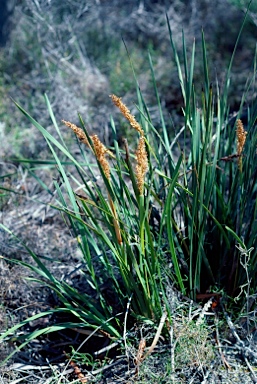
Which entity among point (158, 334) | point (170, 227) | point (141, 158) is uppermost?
point (141, 158)

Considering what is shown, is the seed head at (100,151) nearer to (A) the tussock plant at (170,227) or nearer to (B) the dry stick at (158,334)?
(A) the tussock plant at (170,227)

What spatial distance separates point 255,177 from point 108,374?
2.89ft

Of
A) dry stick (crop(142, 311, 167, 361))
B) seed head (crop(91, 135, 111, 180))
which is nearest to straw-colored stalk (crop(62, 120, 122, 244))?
seed head (crop(91, 135, 111, 180))

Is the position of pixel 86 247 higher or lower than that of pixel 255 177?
lower

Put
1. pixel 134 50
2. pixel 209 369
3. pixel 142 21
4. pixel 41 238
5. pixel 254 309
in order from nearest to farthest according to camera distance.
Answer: pixel 209 369 → pixel 254 309 → pixel 41 238 → pixel 134 50 → pixel 142 21

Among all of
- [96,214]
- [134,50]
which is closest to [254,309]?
[96,214]

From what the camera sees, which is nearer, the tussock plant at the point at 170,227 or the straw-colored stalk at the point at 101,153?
the straw-colored stalk at the point at 101,153

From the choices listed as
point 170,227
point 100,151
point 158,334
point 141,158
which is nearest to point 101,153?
point 100,151

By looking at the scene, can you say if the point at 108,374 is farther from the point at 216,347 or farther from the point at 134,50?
the point at 134,50

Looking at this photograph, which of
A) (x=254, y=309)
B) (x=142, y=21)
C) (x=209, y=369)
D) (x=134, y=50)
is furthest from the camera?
(x=142, y=21)

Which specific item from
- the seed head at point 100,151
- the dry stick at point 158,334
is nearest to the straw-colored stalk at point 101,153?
the seed head at point 100,151

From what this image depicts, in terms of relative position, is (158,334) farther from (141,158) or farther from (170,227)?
(141,158)

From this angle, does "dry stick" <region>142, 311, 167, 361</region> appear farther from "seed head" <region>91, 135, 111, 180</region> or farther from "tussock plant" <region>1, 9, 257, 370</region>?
"seed head" <region>91, 135, 111, 180</region>

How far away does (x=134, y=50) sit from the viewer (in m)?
4.54
